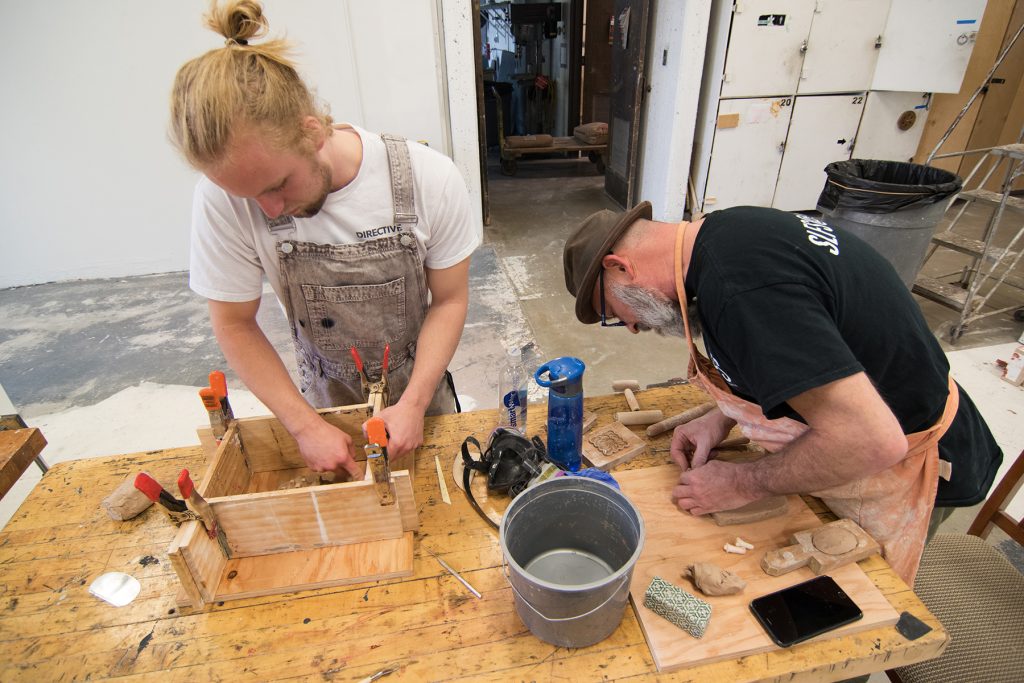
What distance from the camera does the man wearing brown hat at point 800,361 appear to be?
3.19 feet

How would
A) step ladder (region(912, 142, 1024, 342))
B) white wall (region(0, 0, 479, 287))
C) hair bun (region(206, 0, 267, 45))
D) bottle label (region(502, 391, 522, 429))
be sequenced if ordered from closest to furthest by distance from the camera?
hair bun (region(206, 0, 267, 45)), bottle label (region(502, 391, 522, 429)), step ladder (region(912, 142, 1024, 342)), white wall (region(0, 0, 479, 287))

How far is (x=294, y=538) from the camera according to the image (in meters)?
1.16

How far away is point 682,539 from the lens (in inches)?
46.3

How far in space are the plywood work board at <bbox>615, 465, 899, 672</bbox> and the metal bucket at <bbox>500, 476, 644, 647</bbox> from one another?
9 cm

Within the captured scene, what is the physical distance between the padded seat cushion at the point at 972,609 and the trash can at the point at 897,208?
8.36 ft

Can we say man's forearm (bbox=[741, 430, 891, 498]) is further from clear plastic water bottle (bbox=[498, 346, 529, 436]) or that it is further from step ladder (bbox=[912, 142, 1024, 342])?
step ladder (bbox=[912, 142, 1024, 342])

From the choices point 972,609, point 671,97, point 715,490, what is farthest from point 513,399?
point 671,97

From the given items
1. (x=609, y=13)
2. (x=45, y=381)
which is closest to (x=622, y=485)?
(x=45, y=381)

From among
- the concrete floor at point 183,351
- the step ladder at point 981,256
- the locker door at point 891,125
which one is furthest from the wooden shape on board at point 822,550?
the locker door at point 891,125

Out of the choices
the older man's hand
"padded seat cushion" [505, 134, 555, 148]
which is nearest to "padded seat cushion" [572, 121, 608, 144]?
"padded seat cushion" [505, 134, 555, 148]

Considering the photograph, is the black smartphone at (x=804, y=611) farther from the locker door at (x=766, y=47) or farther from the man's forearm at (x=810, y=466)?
the locker door at (x=766, y=47)

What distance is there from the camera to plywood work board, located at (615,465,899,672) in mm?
967

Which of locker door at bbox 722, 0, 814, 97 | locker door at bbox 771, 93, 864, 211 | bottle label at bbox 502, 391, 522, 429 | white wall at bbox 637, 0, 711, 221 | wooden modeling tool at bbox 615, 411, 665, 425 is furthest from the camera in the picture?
locker door at bbox 771, 93, 864, 211

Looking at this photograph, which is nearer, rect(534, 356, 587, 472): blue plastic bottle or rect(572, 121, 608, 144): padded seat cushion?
rect(534, 356, 587, 472): blue plastic bottle
